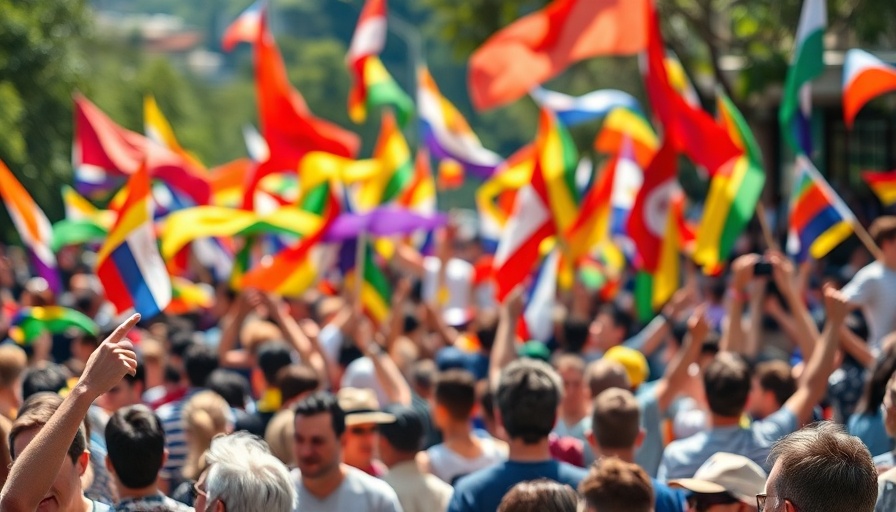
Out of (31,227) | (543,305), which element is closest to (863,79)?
(543,305)

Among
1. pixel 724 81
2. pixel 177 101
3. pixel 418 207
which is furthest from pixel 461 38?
pixel 177 101

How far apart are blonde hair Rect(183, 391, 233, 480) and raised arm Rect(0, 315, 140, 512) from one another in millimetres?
2541

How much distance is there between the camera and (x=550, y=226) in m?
10.9

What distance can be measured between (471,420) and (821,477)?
13.9 feet

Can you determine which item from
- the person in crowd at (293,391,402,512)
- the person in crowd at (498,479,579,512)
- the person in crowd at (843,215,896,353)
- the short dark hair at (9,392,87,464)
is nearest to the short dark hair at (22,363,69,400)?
the person in crowd at (293,391,402,512)

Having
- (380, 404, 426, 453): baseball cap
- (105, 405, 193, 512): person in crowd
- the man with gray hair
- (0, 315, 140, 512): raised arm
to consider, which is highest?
(0, 315, 140, 512): raised arm

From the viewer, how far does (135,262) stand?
8438 mm

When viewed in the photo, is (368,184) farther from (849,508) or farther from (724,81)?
(849,508)

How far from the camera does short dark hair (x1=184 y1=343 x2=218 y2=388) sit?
26.9 ft

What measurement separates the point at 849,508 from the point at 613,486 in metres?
1.07

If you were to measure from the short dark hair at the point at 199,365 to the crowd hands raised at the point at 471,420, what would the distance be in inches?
0.4

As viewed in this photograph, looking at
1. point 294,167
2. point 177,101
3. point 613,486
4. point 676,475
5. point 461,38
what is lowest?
point 177,101

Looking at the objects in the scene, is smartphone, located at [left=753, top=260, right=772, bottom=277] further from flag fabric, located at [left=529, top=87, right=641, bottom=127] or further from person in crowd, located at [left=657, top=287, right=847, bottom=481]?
flag fabric, located at [left=529, top=87, right=641, bottom=127]

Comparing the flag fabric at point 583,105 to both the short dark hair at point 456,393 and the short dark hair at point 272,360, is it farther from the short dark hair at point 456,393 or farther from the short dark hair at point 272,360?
the short dark hair at point 456,393
